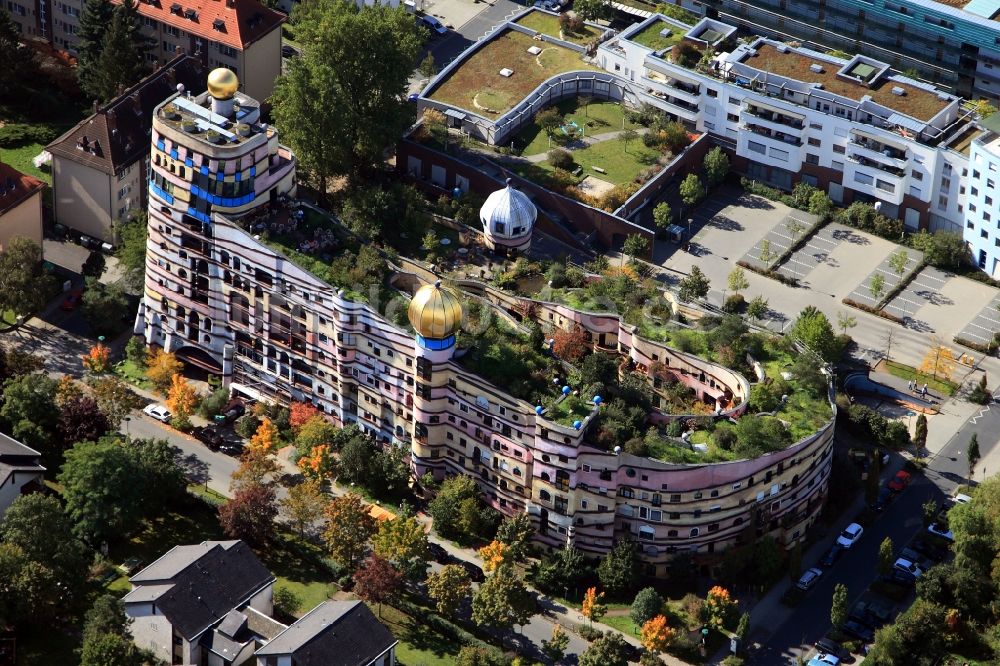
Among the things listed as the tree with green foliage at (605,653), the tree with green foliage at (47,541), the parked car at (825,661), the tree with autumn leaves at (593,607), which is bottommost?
the parked car at (825,661)

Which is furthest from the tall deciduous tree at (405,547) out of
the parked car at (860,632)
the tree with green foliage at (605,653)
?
the parked car at (860,632)

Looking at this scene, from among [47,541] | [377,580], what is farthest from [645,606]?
[47,541]

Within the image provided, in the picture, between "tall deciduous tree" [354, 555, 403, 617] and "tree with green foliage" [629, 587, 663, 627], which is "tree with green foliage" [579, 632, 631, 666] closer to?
"tree with green foliage" [629, 587, 663, 627]

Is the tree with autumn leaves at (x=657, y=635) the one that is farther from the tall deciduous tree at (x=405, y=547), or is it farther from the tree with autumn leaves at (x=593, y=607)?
the tall deciduous tree at (x=405, y=547)

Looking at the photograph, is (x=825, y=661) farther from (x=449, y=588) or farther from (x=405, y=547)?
(x=405, y=547)

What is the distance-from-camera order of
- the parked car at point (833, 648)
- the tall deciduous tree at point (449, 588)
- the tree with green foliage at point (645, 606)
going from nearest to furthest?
the tall deciduous tree at point (449, 588)
the tree with green foliage at point (645, 606)
the parked car at point (833, 648)

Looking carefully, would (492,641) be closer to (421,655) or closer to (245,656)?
(421,655)
